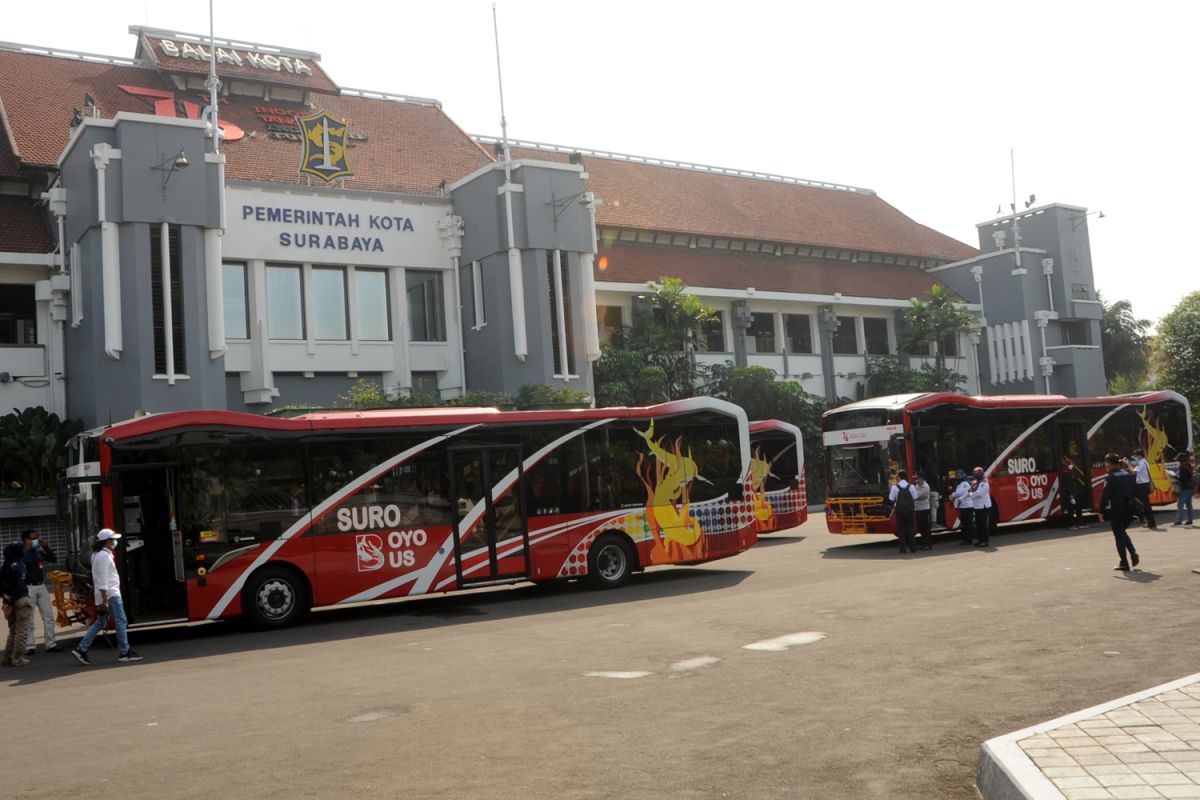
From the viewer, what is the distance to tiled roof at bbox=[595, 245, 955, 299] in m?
42.0

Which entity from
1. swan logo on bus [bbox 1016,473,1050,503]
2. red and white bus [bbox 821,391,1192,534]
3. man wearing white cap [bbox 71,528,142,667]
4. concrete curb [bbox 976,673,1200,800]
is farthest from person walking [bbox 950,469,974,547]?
concrete curb [bbox 976,673,1200,800]

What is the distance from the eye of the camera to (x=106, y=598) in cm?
1331

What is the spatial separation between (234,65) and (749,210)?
22370mm

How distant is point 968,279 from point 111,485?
46.0 m

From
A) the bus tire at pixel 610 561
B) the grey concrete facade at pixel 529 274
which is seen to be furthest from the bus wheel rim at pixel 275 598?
the grey concrete facade at pixel 529 274

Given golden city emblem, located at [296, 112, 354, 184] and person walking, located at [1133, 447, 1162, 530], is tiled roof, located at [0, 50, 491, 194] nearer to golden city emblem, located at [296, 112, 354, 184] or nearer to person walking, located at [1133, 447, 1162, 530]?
golden city emblem, located at [296, 112, 354, 184]

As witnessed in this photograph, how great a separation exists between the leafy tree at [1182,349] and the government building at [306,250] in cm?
1163

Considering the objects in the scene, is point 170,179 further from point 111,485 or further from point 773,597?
point 773,597

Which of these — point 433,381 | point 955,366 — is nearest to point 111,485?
point 433,381

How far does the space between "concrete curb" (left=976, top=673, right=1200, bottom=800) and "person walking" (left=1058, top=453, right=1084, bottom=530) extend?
20.2 m

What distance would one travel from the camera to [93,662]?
1344 centimetres

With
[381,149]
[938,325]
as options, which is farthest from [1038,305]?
[381,149]

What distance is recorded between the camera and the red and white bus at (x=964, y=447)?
74.6 feet

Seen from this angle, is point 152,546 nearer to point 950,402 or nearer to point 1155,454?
point 950,402
